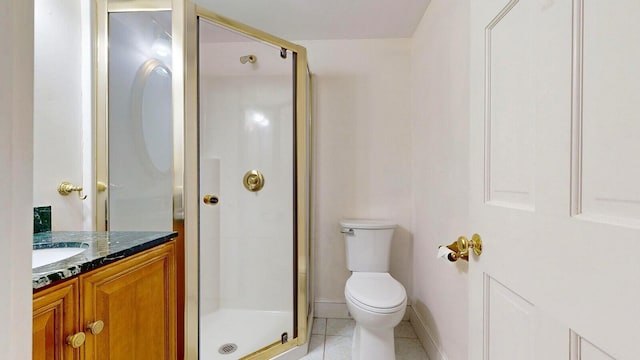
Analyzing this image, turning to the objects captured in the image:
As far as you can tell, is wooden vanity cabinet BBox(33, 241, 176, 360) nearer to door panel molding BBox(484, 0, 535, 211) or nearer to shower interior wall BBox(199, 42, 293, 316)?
shower interior wall BBox(199, 42, 293, 316)

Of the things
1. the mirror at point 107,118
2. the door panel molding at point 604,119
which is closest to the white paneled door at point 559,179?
the door panel molding at point 604,119

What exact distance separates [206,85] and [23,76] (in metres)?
1.52

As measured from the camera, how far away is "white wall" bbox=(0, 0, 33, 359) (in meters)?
0.33

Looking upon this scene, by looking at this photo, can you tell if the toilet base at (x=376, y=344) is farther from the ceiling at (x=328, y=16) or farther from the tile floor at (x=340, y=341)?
the ceiling at (x=328, y=16)

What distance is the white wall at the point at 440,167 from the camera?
138 cm

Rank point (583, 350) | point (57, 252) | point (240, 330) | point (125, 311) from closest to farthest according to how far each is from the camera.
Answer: point (583, 350) < point (125, 311) < point (57, 252) < point (240, 330)

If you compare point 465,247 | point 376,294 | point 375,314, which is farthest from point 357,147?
point 465,247

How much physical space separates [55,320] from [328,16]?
209cm

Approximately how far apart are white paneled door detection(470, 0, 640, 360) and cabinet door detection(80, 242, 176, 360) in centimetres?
108

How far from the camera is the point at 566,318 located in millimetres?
503

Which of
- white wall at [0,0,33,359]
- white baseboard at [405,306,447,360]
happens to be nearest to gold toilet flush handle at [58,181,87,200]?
white wall at [0,0,33,359]

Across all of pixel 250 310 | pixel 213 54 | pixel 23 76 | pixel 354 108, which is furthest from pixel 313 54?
pixel 23 76

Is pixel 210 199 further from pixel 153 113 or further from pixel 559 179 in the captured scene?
pixel 559 179

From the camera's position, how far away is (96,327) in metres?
0.81
